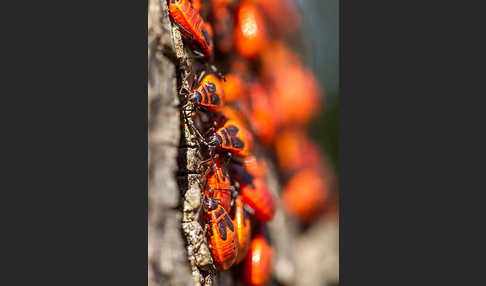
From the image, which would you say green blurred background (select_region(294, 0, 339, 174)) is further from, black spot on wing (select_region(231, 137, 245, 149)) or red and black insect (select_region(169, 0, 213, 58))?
red and black insect (select_region(169, 0, 213, 58))

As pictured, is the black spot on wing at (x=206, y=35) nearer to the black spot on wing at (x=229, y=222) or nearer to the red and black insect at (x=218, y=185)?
the red and black insect at (x=218, y=185)

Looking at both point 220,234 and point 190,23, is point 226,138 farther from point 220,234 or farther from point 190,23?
point 190,23

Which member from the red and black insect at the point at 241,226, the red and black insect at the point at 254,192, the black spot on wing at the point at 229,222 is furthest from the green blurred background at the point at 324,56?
the black spot on wing at the point at 229,222

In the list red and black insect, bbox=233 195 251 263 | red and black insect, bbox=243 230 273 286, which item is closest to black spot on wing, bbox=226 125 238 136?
red and black insect, bbox=233 195 251 263

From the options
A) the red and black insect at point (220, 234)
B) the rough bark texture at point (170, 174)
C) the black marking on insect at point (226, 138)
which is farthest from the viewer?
the black marking on insect at point (226, 138)

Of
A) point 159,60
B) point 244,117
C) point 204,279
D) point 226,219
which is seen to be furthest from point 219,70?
point 204,279

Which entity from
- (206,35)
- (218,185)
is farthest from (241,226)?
(206,35)
